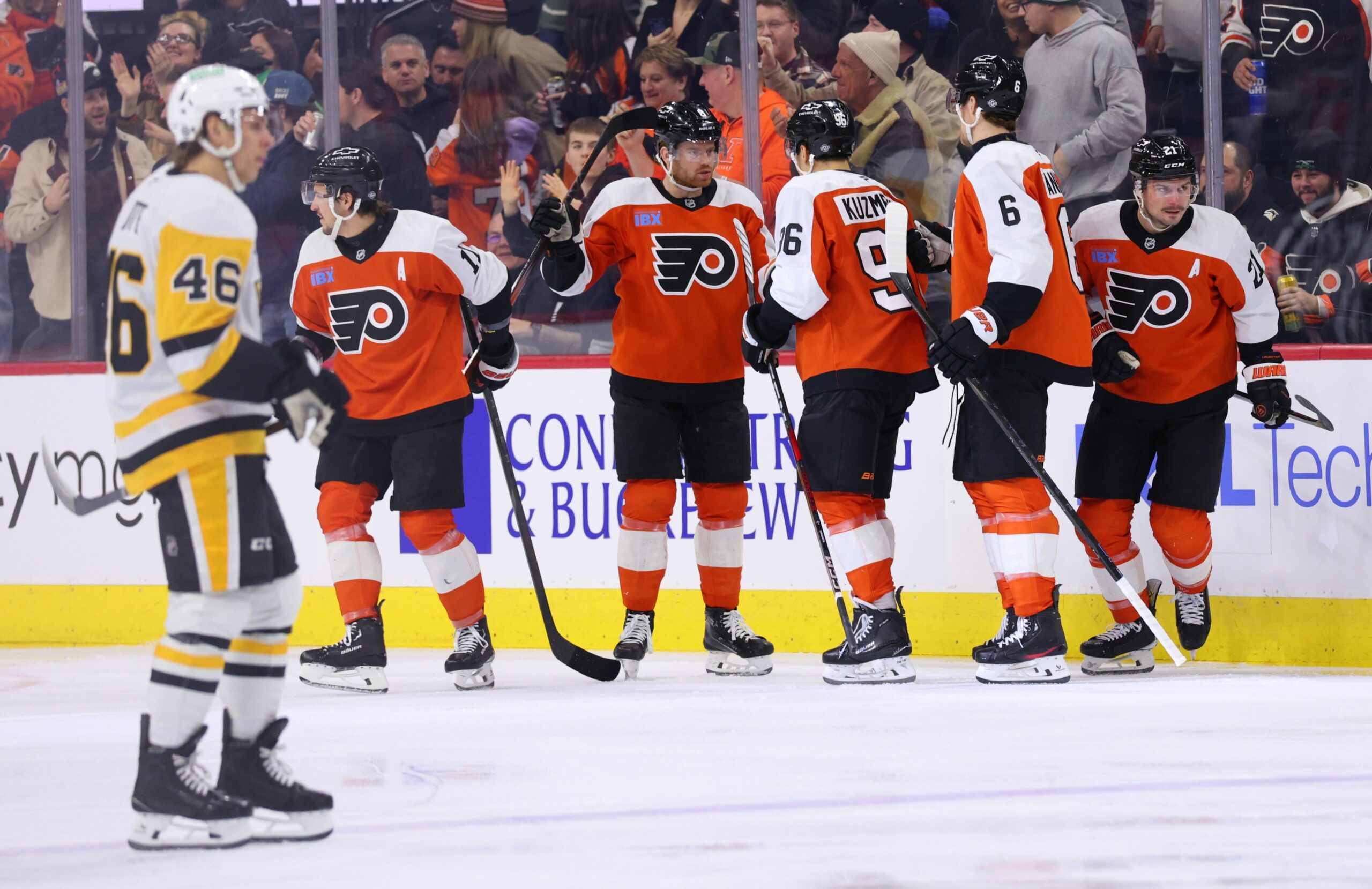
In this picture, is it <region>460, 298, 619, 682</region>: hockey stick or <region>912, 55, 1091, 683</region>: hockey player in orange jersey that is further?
<region>460, 298, 619, 682</region>: hockey stick

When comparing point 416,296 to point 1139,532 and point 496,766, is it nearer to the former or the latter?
point 496,766

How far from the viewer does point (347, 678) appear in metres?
3.78

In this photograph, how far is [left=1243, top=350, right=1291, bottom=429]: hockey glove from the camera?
3.81 m

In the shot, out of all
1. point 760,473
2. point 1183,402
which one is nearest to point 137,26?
point 760,473

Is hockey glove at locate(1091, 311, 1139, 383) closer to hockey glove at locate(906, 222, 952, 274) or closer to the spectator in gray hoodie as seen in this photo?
hockey glove at locate(906, 222, 952, 274)

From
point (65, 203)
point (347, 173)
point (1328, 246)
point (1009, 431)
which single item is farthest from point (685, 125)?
point (65, 203)

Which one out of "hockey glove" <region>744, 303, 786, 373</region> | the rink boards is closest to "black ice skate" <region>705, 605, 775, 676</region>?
the rink boards

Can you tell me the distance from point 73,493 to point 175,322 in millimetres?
2931

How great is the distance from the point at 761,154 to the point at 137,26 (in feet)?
7.32

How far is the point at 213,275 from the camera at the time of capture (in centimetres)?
221

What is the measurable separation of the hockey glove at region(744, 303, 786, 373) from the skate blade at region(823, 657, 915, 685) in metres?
0.76

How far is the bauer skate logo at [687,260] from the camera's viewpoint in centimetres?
386

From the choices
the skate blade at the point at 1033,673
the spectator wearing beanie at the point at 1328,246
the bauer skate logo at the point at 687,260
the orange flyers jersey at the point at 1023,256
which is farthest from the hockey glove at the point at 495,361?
the spectator wearing beanie at the point at 1328,246

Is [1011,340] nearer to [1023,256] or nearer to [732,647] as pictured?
[1023,256]
